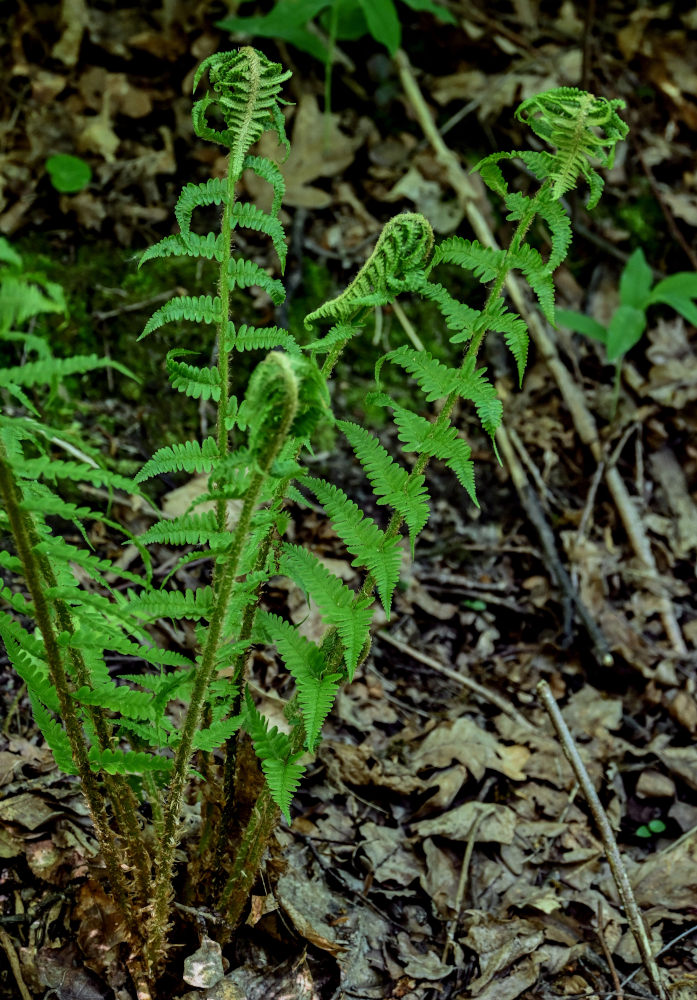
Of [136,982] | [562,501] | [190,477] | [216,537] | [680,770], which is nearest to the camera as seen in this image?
[216,537]

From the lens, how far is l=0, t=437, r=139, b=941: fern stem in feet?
4.58

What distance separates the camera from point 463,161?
471 centimetres

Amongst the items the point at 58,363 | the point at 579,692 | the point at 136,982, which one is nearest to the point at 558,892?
the point at 579,692

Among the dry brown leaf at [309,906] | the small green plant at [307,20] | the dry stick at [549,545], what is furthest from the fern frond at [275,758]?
the small green plant at [307,20]

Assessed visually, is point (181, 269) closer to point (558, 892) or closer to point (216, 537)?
point (216, 537)

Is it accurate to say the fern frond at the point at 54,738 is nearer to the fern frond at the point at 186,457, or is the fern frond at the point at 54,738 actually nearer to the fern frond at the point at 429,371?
the fern frond at the point at 186,457

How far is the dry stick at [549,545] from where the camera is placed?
11.8 ft

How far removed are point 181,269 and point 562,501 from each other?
2.24 meters

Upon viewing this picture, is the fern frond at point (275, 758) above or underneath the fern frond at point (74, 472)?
underneath

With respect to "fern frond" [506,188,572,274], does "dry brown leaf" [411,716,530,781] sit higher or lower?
lower

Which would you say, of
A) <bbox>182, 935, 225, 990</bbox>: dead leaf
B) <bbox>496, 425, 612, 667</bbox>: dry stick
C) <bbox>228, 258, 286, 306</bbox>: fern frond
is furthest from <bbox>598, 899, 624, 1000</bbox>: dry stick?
<bbox>228, 258, 286, 306</bbox>: fern frond

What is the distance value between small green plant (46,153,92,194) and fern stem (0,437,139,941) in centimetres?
273

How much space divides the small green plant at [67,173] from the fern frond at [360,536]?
2.67 meters

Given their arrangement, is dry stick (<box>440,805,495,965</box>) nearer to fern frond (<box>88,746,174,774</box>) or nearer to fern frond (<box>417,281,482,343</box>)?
fern frond (<box>88,746,174,774</box>)
